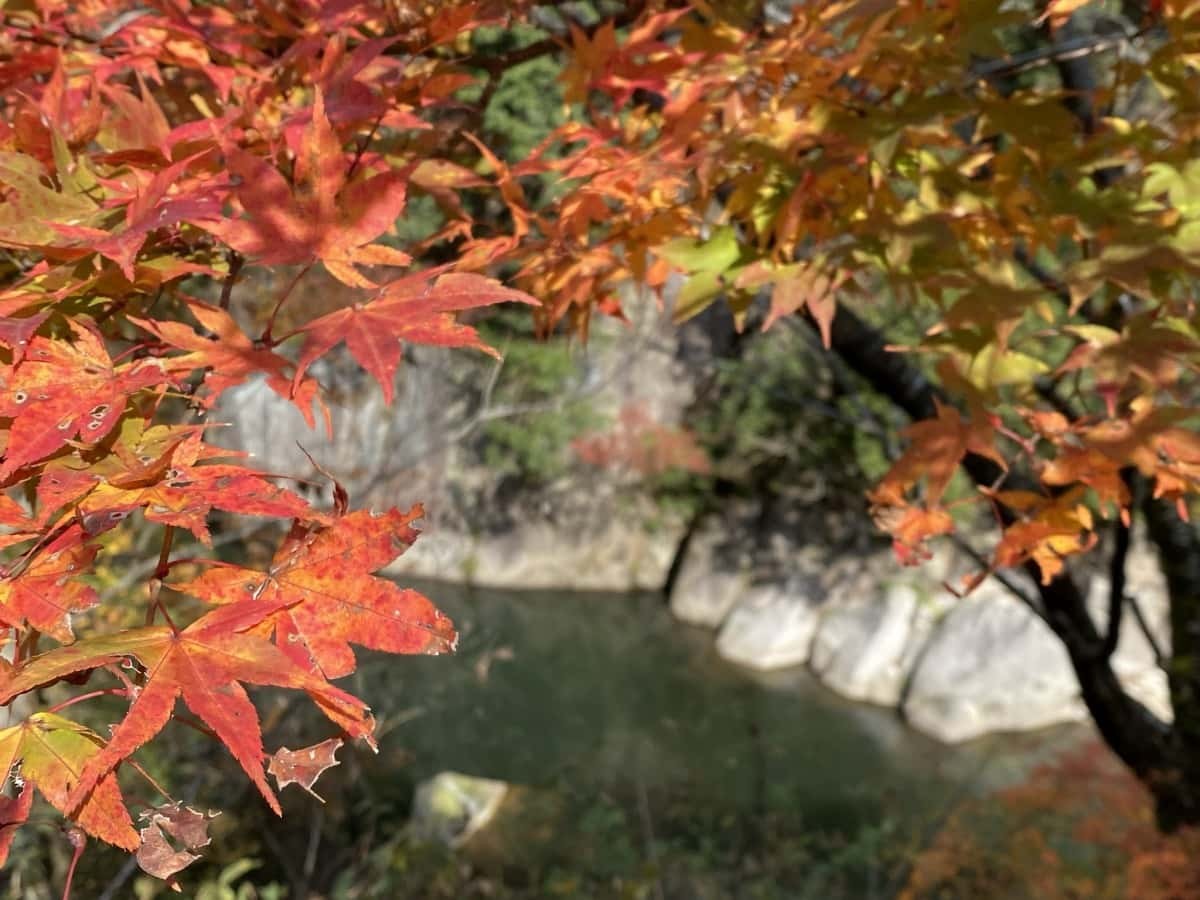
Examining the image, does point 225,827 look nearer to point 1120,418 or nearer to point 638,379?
point 1120,418

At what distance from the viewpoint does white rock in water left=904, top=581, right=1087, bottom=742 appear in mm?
6543

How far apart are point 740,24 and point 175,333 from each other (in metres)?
1.02

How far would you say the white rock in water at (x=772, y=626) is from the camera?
7.57 metres

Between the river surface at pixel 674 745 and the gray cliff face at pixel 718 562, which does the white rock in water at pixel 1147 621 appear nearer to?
the gray cliff face at pixel 718 562

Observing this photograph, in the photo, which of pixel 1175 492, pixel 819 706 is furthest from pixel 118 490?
pixel 819 706

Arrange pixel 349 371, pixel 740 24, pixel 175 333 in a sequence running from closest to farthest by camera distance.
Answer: pixel 175 333, pixel 740 24, pixel 349 371

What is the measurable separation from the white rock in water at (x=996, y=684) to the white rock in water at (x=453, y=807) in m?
3.19

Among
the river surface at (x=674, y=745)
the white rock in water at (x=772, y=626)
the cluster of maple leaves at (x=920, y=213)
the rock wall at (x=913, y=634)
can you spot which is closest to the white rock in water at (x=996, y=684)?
the rock wall at (x=913, y=634)

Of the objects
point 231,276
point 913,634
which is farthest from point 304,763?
point 913,634

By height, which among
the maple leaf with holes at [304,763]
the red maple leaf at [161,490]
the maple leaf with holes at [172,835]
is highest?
the red maple leaf at [161,490]

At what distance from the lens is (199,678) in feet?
1.75

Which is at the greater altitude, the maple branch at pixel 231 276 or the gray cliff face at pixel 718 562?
the maple branch at pixel 231 276

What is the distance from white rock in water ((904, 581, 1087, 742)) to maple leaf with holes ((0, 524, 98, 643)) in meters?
6.79

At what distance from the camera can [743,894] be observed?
457 cm
